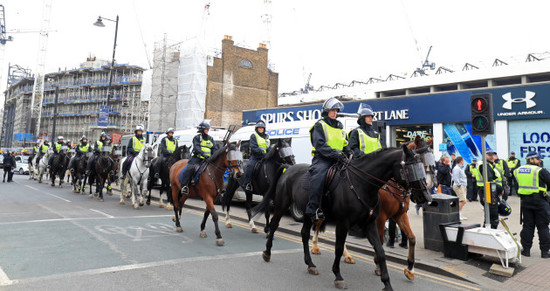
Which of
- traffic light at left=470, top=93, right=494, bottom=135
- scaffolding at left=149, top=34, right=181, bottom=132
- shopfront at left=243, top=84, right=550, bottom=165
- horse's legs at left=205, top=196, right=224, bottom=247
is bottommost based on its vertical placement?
horse's legs at left=205, top=196, right=224, bottom=247

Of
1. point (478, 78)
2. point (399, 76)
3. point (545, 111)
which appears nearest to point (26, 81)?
point (399, 76)

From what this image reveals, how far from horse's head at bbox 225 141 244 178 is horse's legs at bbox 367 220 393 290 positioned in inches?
138

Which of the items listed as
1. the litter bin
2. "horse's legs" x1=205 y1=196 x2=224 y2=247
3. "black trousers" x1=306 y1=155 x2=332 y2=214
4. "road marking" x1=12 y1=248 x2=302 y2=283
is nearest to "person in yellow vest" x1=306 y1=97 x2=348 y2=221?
"black trousers" x1=306 y1=155 x2=332 y2=214

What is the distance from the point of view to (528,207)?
6992 mm

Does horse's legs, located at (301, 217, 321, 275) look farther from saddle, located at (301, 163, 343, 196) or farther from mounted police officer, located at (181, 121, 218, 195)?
mounted police officer, located at (181, 121, 218, 195)

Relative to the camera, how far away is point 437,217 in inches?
274

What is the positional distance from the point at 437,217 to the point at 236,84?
4000 cm

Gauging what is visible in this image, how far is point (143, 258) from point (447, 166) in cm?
1018

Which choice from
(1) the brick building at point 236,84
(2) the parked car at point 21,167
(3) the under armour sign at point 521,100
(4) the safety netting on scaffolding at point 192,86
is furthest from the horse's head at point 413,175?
(2) the parked car at point 21,167

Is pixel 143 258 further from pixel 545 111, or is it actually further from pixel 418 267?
pixel 545 111

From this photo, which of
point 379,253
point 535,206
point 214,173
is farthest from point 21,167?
point 535,206

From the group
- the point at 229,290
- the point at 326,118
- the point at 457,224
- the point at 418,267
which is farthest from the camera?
the point at 457,224

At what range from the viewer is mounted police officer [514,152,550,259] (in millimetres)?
6828

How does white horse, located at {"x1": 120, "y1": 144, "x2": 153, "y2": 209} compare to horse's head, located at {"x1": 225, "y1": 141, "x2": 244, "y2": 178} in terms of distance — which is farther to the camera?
white horse, located at {"x1": 120, "y1": 144, "x2": 153, "y2": 209}
